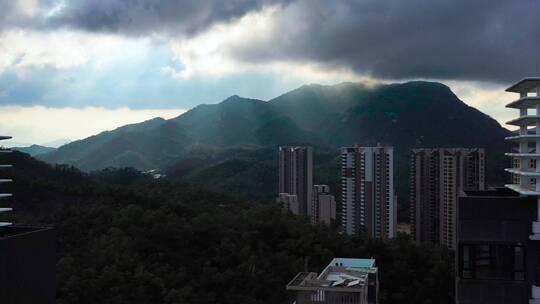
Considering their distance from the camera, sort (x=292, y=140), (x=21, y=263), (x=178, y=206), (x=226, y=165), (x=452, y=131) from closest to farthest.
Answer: (x=21, y=263) < (x=178, y=206) < (x=226, y=165) < (x=452, y=131) < (x=292, y=140)

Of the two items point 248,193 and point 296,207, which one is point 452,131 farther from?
point 296,207

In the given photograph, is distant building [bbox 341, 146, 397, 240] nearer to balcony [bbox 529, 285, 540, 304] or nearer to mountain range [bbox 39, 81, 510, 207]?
mountain range [bbox 39, 81, 510, 207]

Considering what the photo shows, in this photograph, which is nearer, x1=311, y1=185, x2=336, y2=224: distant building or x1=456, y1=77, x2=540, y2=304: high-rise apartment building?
x1=456, y1=77, x2=540, y2=304: high-rise apartment building

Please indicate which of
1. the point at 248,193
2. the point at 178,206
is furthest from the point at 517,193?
the point at 248,193

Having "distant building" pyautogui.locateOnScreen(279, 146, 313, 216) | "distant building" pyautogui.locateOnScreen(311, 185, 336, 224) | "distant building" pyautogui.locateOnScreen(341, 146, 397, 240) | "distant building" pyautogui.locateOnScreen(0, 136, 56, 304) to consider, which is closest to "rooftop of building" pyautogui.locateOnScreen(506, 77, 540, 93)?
"distant building" pyautogui.locateOnScreen(0, 136, 56, 304)

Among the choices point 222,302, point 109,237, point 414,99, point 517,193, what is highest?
point 414,99

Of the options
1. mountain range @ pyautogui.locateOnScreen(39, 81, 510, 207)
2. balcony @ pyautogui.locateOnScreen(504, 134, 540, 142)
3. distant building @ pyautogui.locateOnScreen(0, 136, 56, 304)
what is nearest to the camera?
distant building @ pyautogui.locateOnScreen(0, 136, 56, 304)

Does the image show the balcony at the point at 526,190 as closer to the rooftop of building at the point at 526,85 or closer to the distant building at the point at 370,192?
the rooftop of building at the point at 526,85
